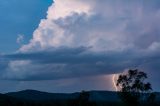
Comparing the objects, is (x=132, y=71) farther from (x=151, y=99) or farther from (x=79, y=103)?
(x=79, y=103)

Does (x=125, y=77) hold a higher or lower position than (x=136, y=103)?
higher

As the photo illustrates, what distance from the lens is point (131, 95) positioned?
366 ft

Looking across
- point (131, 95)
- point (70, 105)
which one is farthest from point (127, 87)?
point (70, 105)

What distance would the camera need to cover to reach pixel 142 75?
115m

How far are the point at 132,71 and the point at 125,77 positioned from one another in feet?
10.7

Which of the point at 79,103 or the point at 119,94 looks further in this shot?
the point at 79,103

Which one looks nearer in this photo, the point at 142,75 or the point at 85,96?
the point at 142,75

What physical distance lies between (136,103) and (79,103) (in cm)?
3980

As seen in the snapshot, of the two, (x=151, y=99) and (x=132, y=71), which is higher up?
(x=132, y=71)

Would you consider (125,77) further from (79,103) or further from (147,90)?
(79,103)

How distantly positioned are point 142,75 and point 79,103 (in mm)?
37522

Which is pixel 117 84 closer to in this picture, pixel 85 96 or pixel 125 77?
pixel 125 77

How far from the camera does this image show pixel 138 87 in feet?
369

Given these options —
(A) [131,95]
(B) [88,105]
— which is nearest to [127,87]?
(A) [131,95]
